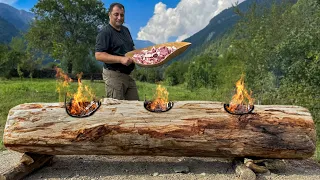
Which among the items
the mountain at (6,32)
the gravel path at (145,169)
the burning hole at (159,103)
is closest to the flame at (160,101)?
the burning hole at (159,103)

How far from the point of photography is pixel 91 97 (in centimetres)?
441

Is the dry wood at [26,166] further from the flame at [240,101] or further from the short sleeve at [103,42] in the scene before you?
the flame at [240,101]

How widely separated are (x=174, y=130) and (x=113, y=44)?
167 cm

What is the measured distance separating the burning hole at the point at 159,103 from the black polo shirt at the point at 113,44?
712 millimetres

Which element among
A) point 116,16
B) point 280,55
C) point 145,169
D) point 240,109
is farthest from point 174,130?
point 280,55

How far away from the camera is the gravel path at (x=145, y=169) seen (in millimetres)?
4074

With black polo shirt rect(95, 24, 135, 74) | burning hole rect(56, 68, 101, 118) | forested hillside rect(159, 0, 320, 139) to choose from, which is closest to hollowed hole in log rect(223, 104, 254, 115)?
black polo shirt rect(95, 24, 135, 74)

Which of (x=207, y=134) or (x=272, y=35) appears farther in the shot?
(x=272, y=35)

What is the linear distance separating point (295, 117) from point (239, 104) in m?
0.77

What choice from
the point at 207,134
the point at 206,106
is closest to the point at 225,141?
the point at 207,134

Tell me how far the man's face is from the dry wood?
2.37 metres

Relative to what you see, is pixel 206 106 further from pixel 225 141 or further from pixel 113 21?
pixel 113 21

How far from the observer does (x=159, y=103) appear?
13.8 feet

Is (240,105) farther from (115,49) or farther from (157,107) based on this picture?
(115,49)
